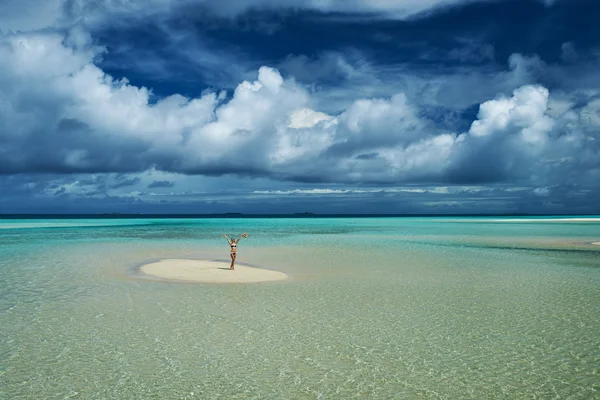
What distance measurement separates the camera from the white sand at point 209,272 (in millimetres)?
21984

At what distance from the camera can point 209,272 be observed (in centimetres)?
2416

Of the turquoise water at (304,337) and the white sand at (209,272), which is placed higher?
the white sand at (209,272)

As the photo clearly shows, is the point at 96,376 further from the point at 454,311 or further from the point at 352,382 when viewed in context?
the point at 454,311

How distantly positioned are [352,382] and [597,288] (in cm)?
1592

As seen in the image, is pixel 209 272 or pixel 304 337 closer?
pixel 304 337

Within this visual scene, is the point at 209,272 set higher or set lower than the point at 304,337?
higher

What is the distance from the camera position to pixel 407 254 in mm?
34438

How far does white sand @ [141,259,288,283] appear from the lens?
22.0m

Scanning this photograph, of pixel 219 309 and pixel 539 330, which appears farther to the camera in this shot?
pixel 219 309

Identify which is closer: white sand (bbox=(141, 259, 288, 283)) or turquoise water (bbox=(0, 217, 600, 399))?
turquoise water (bbox=(0, 217, 600, 399))

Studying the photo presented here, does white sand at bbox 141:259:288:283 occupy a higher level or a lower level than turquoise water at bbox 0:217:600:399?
higher

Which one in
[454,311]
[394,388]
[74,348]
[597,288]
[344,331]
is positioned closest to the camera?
[394,388]

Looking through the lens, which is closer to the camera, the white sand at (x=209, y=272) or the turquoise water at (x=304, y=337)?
the turquoise water at (x=304, y=337)

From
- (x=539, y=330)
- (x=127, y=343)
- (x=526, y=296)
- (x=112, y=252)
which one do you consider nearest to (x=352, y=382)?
(x=127, y=343)
